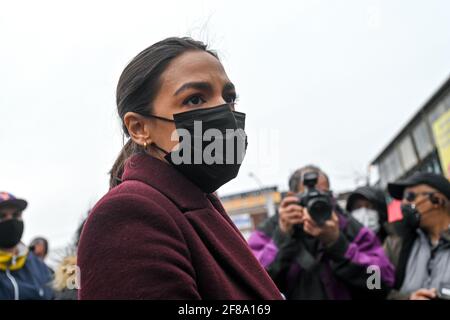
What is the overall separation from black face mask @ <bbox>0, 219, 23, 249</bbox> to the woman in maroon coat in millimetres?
2227

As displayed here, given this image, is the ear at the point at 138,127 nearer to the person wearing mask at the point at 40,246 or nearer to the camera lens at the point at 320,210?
the camera lens at the point at 320,210

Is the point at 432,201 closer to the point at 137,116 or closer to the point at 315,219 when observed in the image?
the point at 315,219

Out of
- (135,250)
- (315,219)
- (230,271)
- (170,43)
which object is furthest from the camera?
(315,219)

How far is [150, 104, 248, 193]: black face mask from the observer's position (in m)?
1.18

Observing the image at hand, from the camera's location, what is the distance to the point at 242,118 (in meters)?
1.37

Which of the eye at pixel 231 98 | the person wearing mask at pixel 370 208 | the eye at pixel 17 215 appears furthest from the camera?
the person wearing mask at pixel 370 208

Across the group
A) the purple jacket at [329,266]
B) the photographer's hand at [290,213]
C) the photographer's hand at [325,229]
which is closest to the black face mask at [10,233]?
the purple jacket at [329,266]

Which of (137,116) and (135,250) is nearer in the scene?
(135,250)

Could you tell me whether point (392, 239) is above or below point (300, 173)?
below

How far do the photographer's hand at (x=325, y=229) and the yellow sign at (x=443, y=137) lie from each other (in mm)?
10962

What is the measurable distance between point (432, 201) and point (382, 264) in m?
0.51

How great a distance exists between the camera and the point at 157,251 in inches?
35.0

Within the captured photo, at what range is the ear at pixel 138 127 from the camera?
1229mm

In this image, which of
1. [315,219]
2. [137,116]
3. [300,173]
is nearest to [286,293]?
[315,219]
